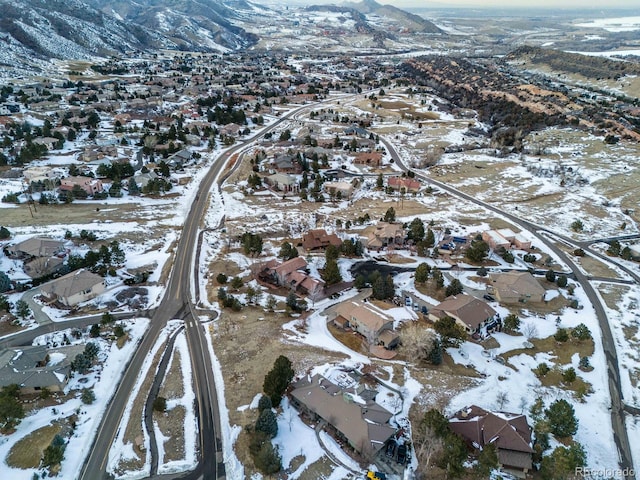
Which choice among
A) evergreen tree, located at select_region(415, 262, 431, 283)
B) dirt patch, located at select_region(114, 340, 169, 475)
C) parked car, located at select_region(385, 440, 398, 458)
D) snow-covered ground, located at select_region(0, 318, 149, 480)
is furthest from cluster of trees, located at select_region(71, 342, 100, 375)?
evergreen tree, located at select_region(415, 262, 431, 283)

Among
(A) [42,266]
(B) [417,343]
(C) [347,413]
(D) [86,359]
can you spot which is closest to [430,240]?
(B) [417,343]

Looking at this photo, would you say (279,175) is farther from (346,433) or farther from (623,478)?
(623,478)

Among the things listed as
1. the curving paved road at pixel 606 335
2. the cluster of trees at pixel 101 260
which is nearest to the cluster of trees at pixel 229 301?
the cluster of trees at pixel 101 260

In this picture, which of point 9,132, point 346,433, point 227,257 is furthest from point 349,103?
point 346,433

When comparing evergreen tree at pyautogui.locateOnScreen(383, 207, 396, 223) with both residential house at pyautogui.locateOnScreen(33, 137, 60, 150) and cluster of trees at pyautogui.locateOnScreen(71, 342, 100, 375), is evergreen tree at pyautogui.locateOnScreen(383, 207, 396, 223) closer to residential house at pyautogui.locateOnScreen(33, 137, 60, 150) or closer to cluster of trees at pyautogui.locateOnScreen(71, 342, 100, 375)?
cluster of trees at pyautogui.locateOnScreen(71, 342, 100, 375)

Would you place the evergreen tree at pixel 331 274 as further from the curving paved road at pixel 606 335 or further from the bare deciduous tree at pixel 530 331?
the curving paved road at pixel 606 335

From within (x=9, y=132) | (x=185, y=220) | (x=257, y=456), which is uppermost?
(x=9, y=132)
